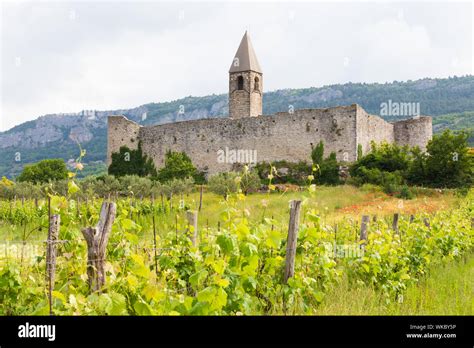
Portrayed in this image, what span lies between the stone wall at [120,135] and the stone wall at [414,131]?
735 inches

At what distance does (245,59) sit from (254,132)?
682 centimetres

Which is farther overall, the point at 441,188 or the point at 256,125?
the point at 256,125

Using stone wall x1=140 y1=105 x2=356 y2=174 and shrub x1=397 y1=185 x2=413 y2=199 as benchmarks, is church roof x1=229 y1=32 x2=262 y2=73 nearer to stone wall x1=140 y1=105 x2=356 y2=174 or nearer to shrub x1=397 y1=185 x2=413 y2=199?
stone wall x1=140 y1=105 x2=356 y2=174

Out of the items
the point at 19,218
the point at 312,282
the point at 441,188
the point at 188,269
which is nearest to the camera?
the point at 188,269

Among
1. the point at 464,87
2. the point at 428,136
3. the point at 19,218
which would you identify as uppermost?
the point at 464,87

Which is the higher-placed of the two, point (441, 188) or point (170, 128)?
point (170, 128)

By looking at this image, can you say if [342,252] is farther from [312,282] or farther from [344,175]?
[344,175]

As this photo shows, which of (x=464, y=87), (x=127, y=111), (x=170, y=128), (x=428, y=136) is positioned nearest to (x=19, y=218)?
(x=170, y=128)

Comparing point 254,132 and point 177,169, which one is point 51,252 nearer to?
point 177,169


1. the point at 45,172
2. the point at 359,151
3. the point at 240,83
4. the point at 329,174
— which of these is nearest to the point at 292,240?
the point at 329,174

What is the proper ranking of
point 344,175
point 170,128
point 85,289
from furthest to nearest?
point 170,128 → point 344,175 → point 85,289

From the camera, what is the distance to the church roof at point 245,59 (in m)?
36.2
